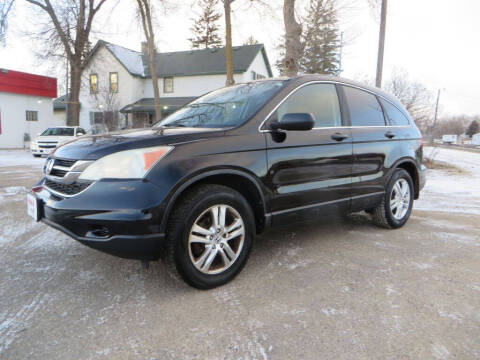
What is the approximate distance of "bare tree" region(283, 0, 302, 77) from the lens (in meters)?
9.13

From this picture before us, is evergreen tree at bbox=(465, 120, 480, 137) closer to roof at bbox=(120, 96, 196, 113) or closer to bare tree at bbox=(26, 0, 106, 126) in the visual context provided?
roof at bbox=(120, 96, 196, 113)

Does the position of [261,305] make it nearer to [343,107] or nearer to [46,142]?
[343,107]

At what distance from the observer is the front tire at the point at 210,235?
2354mm

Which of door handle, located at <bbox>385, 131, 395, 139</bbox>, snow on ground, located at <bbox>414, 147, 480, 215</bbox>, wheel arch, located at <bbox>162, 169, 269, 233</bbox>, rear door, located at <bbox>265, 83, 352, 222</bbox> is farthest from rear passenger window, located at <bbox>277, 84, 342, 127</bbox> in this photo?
snow on ground, located at <bbox>414, 147, 480, 215</bbox>

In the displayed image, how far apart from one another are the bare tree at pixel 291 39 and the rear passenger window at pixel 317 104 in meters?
6.09

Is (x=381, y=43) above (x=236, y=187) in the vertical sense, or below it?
above

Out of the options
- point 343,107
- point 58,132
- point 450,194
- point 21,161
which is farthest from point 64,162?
point 58,132

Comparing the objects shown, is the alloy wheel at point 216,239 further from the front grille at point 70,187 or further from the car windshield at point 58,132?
the car windshield at point 58,132

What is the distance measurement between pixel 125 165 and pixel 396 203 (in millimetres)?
3400

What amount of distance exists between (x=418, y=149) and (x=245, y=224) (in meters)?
3.06

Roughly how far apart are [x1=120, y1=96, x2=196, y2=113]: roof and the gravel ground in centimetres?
2310

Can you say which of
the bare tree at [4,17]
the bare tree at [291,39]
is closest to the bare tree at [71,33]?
the bare tree at [4,17]

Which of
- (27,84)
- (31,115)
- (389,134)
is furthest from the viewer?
(31,115)

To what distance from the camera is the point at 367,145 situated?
3676 millimetres
